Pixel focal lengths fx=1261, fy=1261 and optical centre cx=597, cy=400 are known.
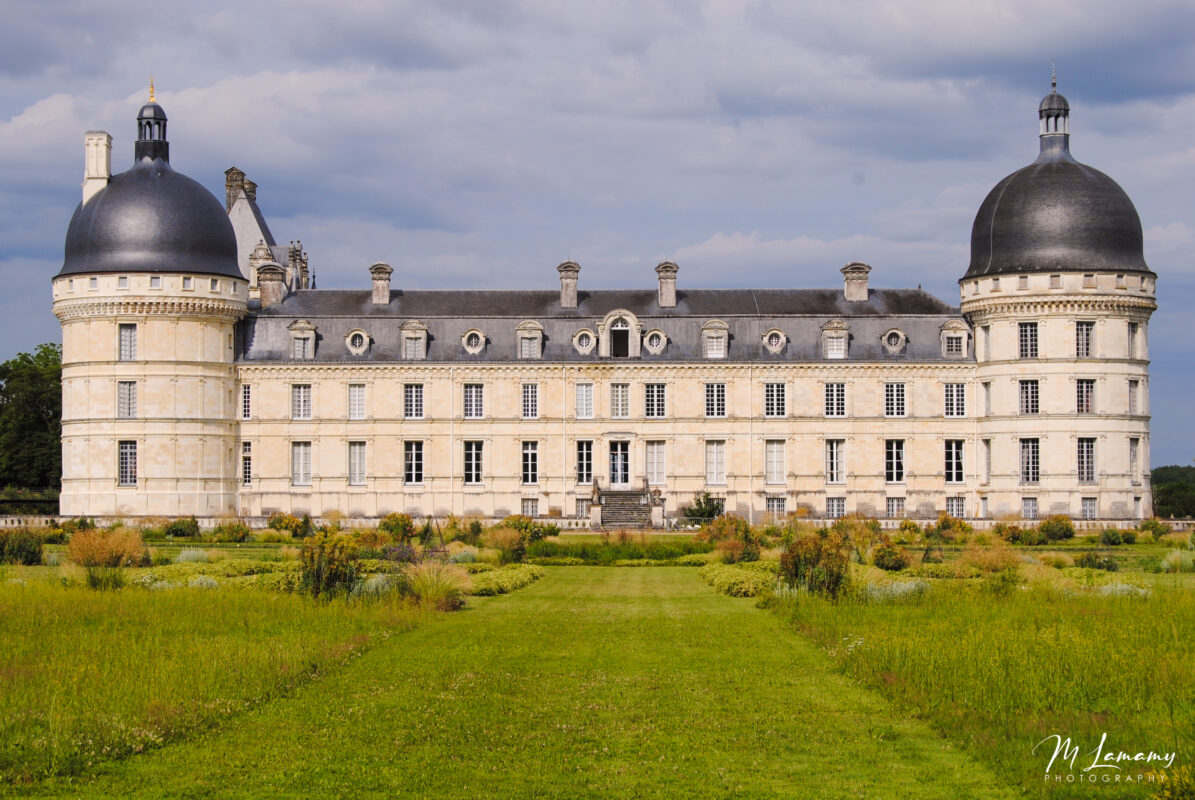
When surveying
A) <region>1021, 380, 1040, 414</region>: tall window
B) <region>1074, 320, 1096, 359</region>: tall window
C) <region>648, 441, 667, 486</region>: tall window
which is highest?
<region>1074, 320, 1096, 359</region>: tall window

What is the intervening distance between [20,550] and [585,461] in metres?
28.4

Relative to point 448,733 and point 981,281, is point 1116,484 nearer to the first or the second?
point 981,281

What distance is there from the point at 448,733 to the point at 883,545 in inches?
779

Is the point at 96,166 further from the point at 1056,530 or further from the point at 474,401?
the point at 1056,530

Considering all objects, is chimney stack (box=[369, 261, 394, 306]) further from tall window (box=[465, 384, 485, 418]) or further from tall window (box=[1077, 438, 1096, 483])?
tall window (box=[1077, 438, 1096, 483])

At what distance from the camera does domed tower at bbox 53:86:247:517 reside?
173 feet

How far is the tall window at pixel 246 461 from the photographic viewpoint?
55656 millimetres

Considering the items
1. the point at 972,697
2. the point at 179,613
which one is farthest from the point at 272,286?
the point at 972,697

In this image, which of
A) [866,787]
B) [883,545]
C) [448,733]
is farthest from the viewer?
[883,545]

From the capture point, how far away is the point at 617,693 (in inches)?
579

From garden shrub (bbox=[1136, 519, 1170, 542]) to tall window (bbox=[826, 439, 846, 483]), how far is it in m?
13.0

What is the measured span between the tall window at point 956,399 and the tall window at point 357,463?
25795 mm

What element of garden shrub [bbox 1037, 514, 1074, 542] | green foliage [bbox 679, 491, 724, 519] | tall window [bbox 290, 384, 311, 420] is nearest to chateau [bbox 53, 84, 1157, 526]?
tall window [bbox 290, 384, 311, 420]

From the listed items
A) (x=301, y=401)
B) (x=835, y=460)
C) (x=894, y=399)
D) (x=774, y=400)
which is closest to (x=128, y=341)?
(x=301, y=401)
